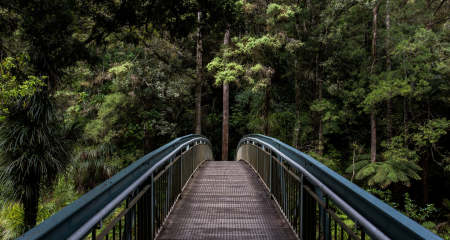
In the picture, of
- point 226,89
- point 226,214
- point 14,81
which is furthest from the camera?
point 226,89

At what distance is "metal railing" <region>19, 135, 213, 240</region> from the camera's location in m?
1.45

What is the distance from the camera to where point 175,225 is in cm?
387

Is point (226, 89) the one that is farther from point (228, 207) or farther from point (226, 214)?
point (226, 214)

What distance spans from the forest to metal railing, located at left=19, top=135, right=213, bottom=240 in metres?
3.47

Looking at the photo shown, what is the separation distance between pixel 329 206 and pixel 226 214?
1980 millimetres

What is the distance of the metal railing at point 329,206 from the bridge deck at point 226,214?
251 mm

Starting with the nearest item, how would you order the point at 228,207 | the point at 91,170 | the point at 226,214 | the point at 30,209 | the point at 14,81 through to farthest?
1. the point at 226,214
2. the point at 228,207
3. the point at 14,81
4. the point at 30,209
5. the point at 91,170

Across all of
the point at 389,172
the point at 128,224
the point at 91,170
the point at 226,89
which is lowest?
the point at 91,170

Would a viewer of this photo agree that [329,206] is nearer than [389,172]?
Yes

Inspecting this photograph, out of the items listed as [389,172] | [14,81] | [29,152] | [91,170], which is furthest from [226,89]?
Answer: [14,81]

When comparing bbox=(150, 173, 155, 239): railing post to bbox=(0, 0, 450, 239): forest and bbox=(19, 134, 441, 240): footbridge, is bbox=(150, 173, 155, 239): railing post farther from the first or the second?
bbox=(0, 0, 450, 239): forest

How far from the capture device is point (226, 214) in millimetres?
4320

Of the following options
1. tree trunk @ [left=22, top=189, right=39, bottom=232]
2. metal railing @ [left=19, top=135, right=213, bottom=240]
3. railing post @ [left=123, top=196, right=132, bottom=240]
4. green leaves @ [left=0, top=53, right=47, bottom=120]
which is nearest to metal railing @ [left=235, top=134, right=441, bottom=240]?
metal railing @ [left=19, top=135, right=213, bottom=240]

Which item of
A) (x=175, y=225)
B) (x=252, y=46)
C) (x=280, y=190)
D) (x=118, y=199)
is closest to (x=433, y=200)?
(x=252, y=46)
